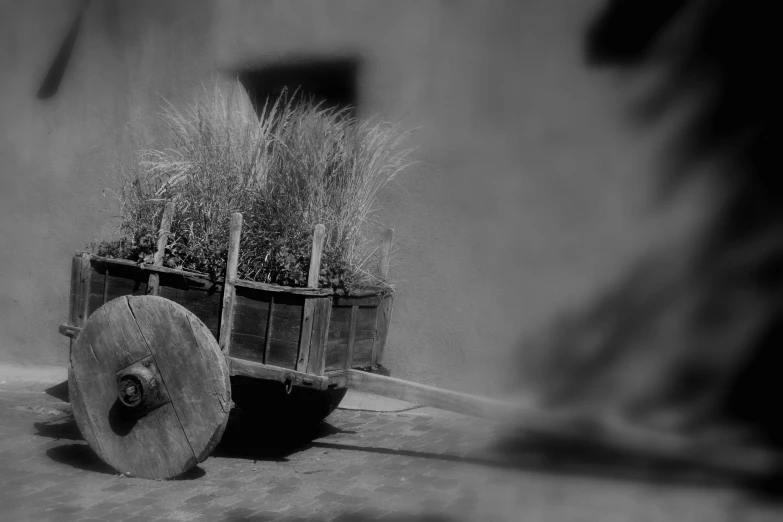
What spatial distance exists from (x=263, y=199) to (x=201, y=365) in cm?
95

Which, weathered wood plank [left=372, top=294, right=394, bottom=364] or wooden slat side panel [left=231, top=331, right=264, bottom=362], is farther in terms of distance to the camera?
weathered wood plank [left=372, top=294, right=394, bottom=364]

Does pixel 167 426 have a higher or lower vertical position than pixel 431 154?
lower

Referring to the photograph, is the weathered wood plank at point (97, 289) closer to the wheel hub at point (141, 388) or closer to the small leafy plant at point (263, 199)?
the small leafy plant at point (263, 199)

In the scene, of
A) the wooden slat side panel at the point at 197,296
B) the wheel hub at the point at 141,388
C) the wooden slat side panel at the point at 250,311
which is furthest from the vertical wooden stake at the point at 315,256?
the wheel hub at the point at 141,388

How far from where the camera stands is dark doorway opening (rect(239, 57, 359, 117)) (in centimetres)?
558

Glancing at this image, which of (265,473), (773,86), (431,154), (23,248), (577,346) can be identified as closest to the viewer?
(265,473)

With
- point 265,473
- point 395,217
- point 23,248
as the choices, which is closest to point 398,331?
point 395,217

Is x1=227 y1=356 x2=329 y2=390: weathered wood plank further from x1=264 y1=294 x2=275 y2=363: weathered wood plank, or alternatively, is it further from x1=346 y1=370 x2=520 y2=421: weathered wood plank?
x1=346 y1=370 x2=520 y2=421: weathered wood plank

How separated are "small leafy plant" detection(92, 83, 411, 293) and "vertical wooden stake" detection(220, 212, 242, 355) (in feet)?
0.41

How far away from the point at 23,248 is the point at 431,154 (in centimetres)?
346

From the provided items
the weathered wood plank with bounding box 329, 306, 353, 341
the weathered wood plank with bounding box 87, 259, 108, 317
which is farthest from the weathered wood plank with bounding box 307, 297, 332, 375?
the weathered wood plank with bounding box 87, 259, 108, 317

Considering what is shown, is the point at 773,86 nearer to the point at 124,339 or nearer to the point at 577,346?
the point at 577,346

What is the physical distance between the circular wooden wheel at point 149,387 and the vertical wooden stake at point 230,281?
192 millimetres

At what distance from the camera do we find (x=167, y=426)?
3.67m
